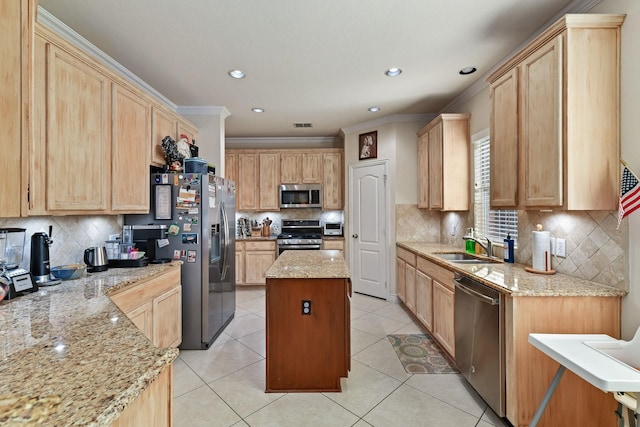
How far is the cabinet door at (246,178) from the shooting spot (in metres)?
5.35

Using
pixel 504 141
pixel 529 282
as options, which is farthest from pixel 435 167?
pixel 529 282

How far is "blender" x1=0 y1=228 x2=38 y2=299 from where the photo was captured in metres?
1.57

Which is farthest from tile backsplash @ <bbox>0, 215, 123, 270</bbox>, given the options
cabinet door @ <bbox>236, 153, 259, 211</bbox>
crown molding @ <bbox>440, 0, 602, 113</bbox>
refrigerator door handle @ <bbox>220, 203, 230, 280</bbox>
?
crown molding @ <bbox>440, 0, 602, 113</bbox>

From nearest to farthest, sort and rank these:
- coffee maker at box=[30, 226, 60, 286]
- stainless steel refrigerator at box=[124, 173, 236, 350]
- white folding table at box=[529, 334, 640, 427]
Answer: white folding table at box=[529, 334, 640, 427], coffee maker at box=[30, 226, 60, 286], stainless steel refrigerator at box=[124, 173, 236, 350]

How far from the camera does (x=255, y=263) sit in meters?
5.04

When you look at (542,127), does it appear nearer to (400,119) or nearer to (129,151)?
(400,119)

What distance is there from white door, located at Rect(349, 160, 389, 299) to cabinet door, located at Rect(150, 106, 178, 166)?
283 centimetres

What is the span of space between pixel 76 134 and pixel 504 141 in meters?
3.07

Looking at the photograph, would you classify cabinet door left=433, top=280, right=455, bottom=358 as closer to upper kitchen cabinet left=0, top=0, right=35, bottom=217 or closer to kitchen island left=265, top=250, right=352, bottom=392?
kitchen island left=265, top=250, right=352, bottom=392

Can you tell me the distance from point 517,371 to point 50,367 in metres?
2.21

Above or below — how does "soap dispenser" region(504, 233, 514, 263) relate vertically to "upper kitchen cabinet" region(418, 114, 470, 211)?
below

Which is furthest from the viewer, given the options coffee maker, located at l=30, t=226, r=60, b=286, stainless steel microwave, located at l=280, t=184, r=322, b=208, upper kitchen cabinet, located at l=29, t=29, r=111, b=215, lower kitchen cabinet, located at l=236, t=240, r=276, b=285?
stainless steel microwave, located at l=280, t=184, r=322, b=208

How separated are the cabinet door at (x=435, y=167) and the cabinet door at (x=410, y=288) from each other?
2.83 feet

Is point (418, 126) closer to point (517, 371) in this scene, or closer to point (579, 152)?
point (579, 152)
